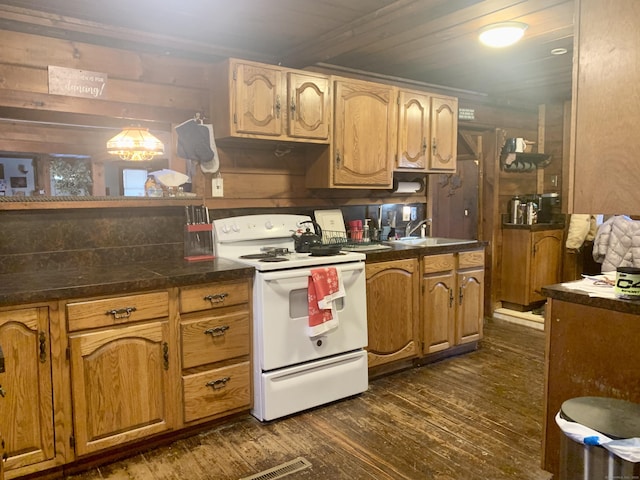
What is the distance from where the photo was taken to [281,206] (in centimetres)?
342

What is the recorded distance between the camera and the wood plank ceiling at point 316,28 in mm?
2453

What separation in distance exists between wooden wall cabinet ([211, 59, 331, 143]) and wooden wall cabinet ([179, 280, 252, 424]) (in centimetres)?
99

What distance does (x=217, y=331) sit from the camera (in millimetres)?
2541

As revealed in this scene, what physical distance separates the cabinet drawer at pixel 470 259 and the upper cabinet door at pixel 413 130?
0.76 m

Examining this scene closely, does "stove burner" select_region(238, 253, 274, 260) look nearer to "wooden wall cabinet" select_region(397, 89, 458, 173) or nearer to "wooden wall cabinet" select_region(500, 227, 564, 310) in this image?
"wooden wall cabinet" select_region(397, 89, 458, 173)

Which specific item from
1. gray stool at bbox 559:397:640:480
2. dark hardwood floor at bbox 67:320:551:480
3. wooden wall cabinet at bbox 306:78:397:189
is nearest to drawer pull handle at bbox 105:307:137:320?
dark hardwood floor at bbox 67:320:551:480

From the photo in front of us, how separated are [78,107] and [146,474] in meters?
1.95

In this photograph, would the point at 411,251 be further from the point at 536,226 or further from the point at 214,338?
the point at 536,226

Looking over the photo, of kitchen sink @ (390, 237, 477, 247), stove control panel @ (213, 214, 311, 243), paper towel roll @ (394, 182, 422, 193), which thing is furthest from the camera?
paper towel roll @ (394, 182, 422, 193)

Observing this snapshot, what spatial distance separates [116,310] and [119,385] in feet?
1.19

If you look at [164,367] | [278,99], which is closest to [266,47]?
[278,99]

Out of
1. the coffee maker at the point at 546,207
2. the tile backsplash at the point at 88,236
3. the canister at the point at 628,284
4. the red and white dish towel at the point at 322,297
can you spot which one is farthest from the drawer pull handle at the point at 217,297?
the coffee maker at the point at 546,207

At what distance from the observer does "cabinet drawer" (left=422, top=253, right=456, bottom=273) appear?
3426 mm

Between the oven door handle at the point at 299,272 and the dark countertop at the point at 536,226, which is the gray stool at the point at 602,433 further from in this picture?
the dark countertop at the point at 536,226
